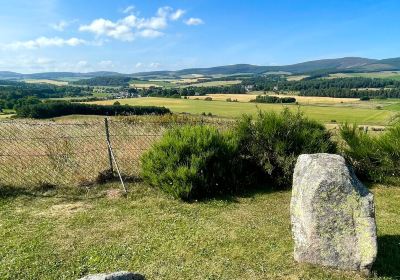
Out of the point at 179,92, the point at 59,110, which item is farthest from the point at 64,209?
the point at 179,92

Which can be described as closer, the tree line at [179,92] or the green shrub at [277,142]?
the green shrub at [277,142]

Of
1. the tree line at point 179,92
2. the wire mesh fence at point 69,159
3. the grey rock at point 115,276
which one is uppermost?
the grey rock at point 115,276

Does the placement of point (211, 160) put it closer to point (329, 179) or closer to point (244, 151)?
point (244, 151)

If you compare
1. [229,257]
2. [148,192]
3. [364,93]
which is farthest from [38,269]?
[364,93]

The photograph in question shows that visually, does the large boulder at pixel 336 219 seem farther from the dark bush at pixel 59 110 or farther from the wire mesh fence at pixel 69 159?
the dark bush at pixel 59 110

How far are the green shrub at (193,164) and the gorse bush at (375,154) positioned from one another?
371cm

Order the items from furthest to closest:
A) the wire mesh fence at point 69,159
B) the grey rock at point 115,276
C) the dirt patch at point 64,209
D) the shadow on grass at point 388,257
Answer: the wire mesh fence at point 69,159
the dirt patch at point 64,209
the shadow on grass at point 388,257
the grey rock at point 115,276

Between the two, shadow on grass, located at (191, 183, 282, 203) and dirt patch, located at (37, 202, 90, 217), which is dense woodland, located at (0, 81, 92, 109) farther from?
shadow on grass, located at (191, 183, 282, 203)

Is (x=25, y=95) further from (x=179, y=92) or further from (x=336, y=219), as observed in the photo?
(x=336, y=219)

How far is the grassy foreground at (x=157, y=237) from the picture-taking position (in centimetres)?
607

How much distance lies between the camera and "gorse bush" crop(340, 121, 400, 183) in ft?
35.7

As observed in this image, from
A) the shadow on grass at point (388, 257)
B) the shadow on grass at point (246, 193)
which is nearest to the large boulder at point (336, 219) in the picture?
the shadow on grass at point (388, 257)

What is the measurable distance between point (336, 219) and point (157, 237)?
332 cm

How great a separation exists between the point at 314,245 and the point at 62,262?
4.13 m
